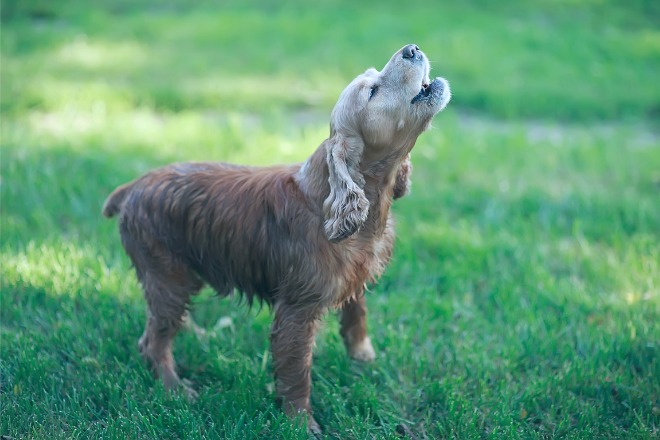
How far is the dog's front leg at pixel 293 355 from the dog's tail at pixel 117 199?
3.72 feet

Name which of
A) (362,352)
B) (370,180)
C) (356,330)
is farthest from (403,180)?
(362,352)

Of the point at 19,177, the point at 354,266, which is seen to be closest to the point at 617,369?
the point at 354,266

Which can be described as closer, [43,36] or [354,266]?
[354,266]

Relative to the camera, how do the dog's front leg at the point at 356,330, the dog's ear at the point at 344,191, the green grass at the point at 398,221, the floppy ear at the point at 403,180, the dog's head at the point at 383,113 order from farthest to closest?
the dog's front leg at the point at 356,330
the floppy ear at the point at 403,180
the green grass at the point at 398,221
the dog's head at the point at 383,113
the dog's ear at the point at 344,191

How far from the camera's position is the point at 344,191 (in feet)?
11.1

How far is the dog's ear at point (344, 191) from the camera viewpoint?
3.37 metres

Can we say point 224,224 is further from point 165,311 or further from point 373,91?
point 373,91

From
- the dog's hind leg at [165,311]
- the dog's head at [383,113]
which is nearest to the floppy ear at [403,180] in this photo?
the dog's head at [383,113]

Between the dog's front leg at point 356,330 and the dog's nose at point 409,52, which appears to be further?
the dog's front leg at point 356,330

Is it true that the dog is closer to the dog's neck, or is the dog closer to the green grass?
the dog's neck

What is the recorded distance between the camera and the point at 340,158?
137 inches

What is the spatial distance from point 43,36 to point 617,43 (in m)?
7.55

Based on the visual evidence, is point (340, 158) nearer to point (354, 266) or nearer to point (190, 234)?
point (354, 266)

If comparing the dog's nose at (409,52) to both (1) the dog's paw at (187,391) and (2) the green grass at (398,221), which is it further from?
(1) the dog's paw at (187,391)
